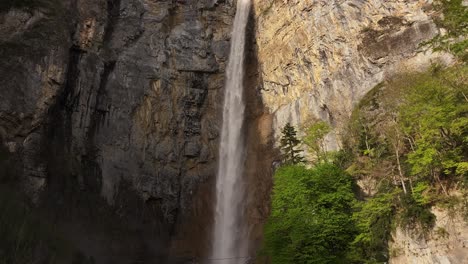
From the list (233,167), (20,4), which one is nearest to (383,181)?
(233,167)

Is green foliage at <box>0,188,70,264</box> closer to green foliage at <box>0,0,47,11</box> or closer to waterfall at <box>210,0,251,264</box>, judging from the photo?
waterfall at <box>210,0,251,264</box>

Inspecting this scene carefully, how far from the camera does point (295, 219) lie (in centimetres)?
2294

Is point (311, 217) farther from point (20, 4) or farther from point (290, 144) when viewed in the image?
point (20, 4)

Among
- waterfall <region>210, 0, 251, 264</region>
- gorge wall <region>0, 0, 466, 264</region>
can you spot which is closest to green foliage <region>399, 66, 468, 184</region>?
gorge wall <region>0, 0, 466, 264</region>

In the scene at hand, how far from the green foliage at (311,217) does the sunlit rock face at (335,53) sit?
20.7ft

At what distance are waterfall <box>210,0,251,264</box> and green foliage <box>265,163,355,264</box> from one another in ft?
30.9

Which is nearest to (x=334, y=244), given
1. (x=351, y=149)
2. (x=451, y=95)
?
(x=351, y=149)

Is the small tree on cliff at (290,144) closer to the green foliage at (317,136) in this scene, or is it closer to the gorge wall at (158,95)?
the green foliage at (317,136)

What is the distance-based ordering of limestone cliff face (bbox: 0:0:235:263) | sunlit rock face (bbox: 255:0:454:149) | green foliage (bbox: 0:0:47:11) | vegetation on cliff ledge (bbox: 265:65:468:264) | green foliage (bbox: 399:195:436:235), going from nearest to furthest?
vegetation on cliff ledge (bbox: 265:65:468:264) < green foliage (bbox: 399:195:436:235) < sunlit rock face (bbox: 255:0:454:149) < limestone cliff face (bbox: 0:0:235:263) < green foliage (bbox: 0:0:47:11)

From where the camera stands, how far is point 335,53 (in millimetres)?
32312

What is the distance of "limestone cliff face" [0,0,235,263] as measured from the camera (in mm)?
31141

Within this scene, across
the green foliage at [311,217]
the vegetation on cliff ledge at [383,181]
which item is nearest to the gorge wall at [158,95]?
the vegetation on cliff ledge at [383,181]

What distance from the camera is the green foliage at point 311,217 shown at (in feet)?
71.8

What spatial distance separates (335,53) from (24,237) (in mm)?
25419
